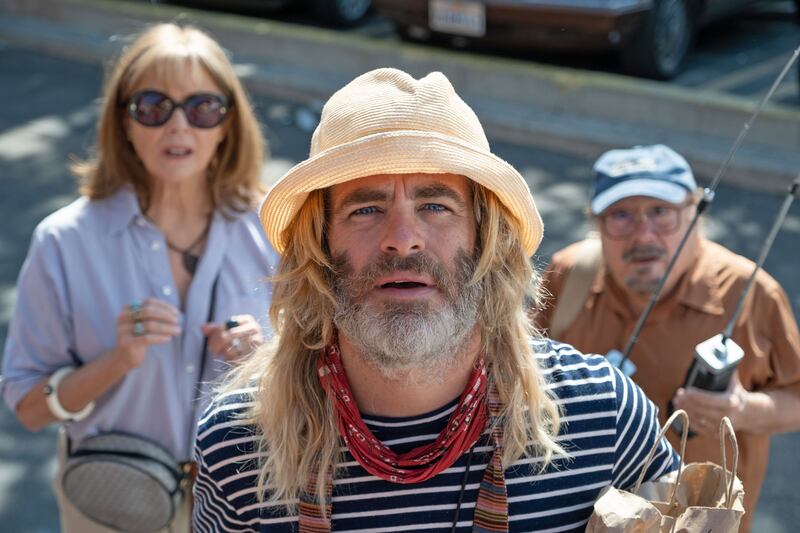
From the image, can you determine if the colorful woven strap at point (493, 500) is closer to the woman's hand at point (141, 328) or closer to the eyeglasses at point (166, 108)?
the woman's hand at point (141, 328)

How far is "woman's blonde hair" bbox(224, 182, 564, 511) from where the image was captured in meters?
2.25

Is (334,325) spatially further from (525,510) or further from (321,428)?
(525,510)

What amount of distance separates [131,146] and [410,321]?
1.72m

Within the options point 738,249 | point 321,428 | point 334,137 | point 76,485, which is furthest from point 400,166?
point 738,249

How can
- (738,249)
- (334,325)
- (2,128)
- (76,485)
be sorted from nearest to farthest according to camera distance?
1. (334,325)
2. (76,485)
3. (738,249)
4. (2,128)

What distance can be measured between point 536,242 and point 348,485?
67cm

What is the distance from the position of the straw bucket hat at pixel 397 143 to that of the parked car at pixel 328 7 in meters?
9.01

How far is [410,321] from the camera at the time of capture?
7.18ft

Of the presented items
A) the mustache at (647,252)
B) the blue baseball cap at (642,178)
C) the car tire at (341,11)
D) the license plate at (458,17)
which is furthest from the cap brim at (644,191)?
the car tire at (341,11)

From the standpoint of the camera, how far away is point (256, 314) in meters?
3.39

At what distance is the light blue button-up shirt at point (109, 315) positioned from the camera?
3229mm

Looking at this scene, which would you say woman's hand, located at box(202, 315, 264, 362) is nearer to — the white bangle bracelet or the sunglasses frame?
the white bangle bracelet

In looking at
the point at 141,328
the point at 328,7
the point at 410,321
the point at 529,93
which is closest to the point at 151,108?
the point at 141,328

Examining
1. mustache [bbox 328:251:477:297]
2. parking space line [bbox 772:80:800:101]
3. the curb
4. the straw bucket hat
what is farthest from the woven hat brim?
parking space line [bbox 772:80:800:101]
